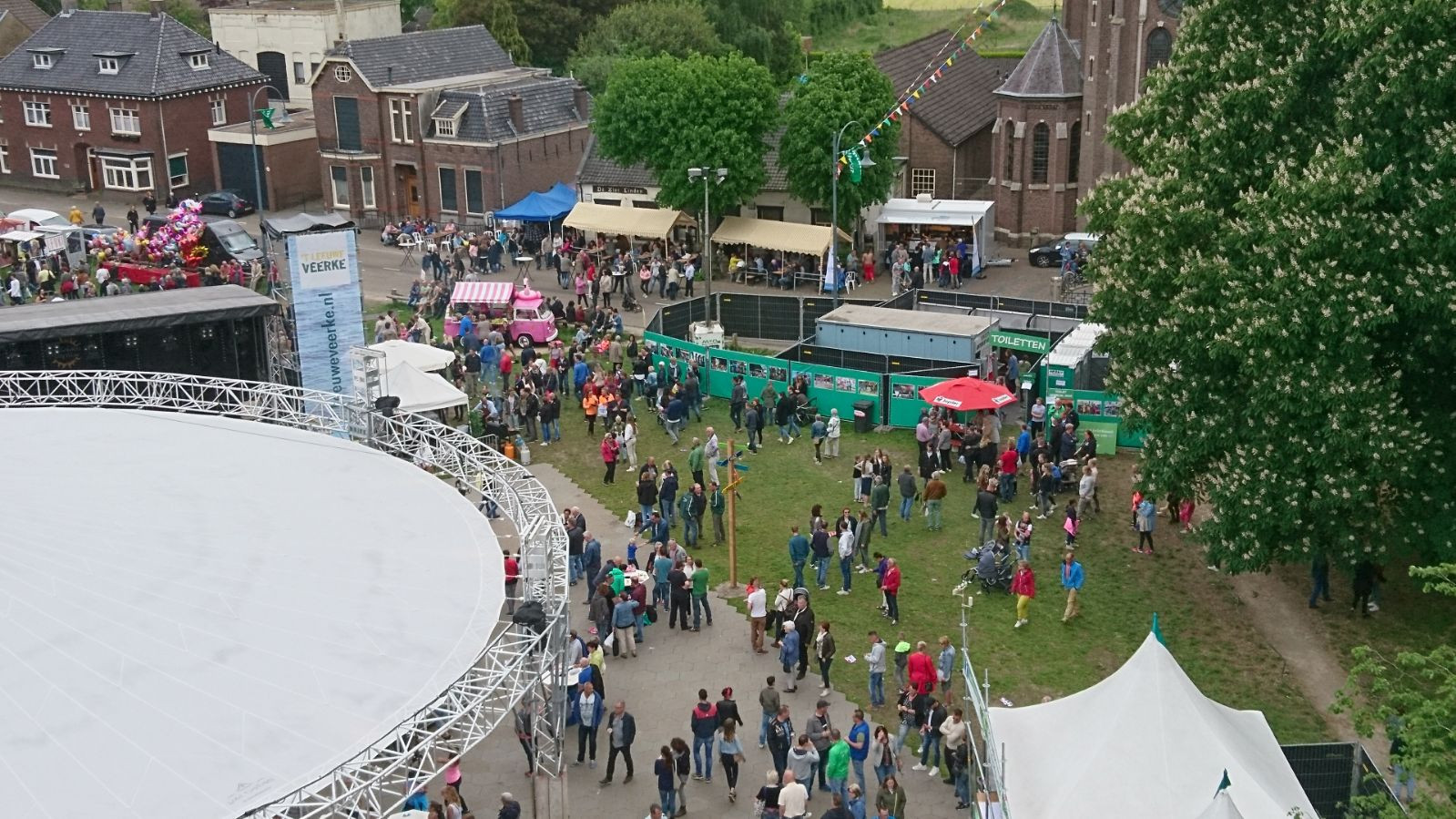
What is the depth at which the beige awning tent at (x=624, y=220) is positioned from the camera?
179ft

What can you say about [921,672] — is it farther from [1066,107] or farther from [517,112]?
[517,112]

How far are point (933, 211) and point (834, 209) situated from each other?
997 cm

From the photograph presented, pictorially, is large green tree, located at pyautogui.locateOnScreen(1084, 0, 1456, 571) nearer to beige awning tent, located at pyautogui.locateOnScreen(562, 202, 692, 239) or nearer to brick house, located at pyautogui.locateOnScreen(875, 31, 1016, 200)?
beige awning tent, located at pyautogui.locateOnScreen(562, 202, 692, 239)

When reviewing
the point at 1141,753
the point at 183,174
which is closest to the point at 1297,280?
the point at 1141,753

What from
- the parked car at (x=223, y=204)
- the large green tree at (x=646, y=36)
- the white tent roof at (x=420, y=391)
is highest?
the large green tree at (x=646, y=36)

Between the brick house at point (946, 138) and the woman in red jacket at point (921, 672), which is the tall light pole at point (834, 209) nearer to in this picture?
the brick house at point (946, 138)

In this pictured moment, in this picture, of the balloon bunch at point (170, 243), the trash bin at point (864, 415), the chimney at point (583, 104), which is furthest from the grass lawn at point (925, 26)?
the trash bin at point (864, 415)

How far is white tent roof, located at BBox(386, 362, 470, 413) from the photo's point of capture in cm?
3644

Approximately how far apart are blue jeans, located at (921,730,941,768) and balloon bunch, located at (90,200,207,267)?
35.2 m

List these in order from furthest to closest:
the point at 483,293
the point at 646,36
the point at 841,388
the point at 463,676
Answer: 1. the point at 646,36
2. the point at 483,293
3. the point at 841,388
4. the point at 463,676

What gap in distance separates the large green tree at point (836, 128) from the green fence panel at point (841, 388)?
13564 mm

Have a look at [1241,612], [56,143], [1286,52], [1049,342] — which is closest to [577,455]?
[1049,342]

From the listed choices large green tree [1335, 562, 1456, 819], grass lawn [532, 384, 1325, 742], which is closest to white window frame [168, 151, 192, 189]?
grass lawn [532, 384, 1325, 742]

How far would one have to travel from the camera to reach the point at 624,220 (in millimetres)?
55281
